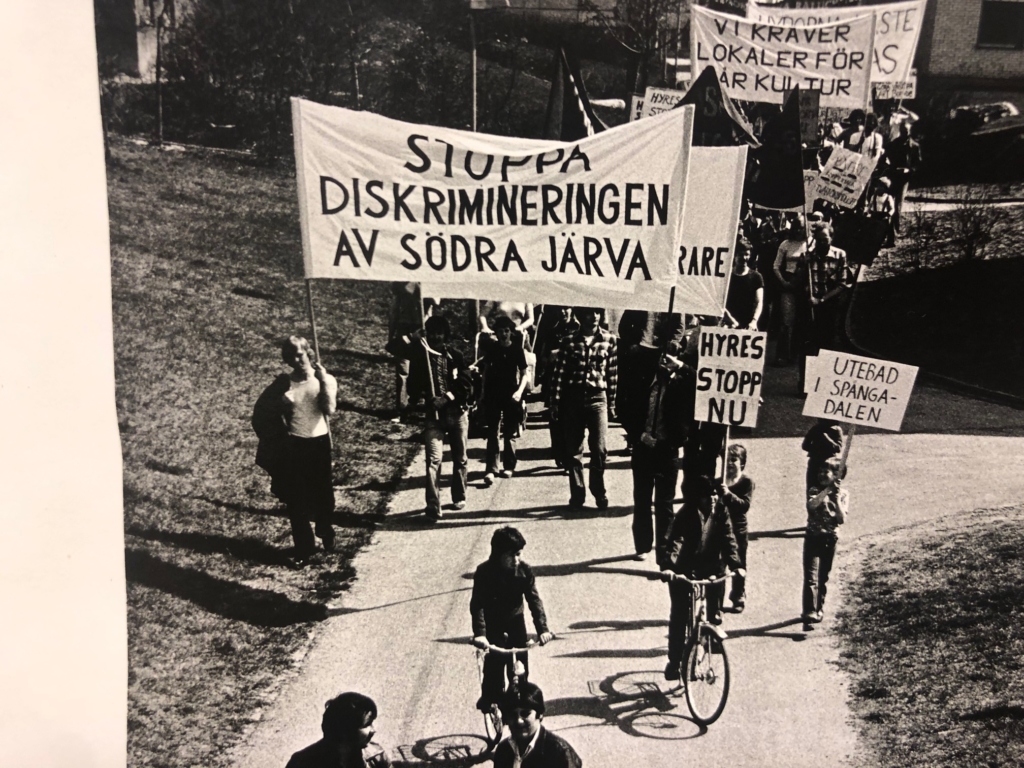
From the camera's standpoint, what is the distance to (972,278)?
6.42 meters

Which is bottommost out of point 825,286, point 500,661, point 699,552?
point 500,661

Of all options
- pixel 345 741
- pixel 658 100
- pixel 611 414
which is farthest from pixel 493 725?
pixel 658 100

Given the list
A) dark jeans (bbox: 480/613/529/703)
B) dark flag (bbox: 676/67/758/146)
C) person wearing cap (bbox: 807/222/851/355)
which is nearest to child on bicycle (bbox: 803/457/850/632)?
→ person wearing cap (bbox: 807/222/851/355)

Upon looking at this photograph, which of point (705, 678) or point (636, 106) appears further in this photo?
point (636, 106)

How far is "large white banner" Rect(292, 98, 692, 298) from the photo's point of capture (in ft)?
18.4

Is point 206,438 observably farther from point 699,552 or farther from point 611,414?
point 699,552

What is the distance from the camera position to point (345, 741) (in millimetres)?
5691

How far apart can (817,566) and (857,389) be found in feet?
3.72

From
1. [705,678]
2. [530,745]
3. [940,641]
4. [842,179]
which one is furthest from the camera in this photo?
[842,179]

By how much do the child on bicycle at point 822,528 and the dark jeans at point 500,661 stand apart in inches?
70.9

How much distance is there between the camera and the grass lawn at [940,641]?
5922 mm

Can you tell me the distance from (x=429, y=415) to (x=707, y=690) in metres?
2.39

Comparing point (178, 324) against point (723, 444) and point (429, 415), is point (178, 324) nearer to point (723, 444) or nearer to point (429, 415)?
point (429, 415)

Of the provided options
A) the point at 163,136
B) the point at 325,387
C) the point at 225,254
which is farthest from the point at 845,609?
the point at 163,136
